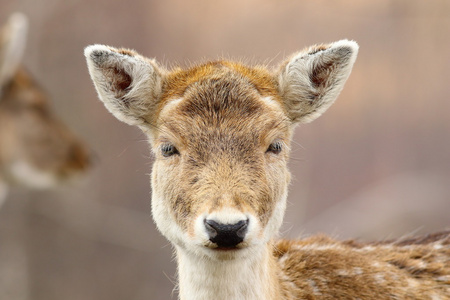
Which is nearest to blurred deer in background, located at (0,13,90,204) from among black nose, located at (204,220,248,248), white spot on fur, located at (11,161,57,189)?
white spot on fur, located at (11,161,57,189)

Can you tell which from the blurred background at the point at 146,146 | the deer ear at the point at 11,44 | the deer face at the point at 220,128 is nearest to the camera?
the deer face at the point at 220,128

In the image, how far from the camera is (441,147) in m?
15.0

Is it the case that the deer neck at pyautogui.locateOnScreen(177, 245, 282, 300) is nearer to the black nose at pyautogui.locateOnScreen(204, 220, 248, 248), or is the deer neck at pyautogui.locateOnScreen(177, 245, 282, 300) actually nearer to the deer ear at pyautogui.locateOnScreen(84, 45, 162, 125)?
the black nose at pyautogui.locateOnScreen(204, 220, 248, 248)

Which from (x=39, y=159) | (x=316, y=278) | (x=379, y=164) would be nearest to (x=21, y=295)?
(x=39, y=159)

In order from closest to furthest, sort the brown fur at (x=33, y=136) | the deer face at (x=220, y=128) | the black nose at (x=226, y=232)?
the black nose at (x=226, y=232)
the deer face at (x=220, y=128)
the brown fur at (x=33, y=136)

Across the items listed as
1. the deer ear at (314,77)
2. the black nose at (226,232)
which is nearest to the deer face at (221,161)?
the black nose at (226,232)

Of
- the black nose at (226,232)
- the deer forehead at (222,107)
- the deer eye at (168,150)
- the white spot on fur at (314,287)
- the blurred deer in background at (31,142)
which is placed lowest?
the black nose at (226,232)

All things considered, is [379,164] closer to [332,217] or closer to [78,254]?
[332,217]

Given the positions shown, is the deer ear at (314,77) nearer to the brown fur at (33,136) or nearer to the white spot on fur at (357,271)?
the white spot on fur at (357,271)

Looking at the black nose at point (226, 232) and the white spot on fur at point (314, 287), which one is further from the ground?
the white spot on fur at point (314, 287)

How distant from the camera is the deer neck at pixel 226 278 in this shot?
5242mm

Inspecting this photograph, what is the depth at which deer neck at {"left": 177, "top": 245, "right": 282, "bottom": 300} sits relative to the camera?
17.2ft

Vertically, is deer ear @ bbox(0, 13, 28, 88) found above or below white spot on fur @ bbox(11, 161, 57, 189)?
above

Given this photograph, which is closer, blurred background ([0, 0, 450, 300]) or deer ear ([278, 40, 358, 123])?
deer ear ([278, 40, 358, 123])
